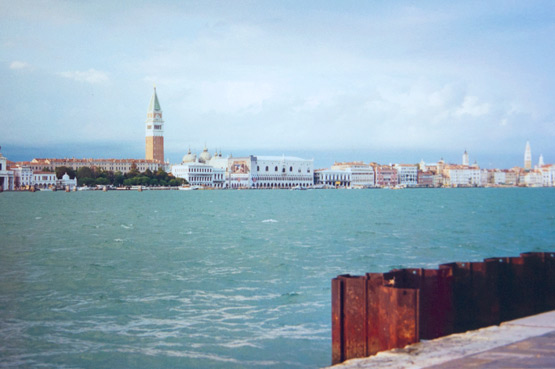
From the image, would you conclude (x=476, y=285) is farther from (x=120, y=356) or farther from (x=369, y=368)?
(x=120, y=356)

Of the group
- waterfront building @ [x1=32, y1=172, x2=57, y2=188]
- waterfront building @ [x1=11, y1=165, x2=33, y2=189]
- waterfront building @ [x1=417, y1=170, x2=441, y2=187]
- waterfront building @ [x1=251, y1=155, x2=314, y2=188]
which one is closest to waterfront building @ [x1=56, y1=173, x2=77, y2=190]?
waterfront building @ [x1=32, y1=172, x2=57, y2=188]

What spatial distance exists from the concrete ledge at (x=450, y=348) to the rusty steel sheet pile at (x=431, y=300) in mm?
199

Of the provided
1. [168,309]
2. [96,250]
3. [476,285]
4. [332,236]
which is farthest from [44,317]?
[332,236]

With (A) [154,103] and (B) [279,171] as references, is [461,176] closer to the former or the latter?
(B) [279,171]

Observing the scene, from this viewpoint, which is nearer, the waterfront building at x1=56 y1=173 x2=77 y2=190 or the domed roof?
the waterfront building at x1=56 y1=173 x2=77 y2=190

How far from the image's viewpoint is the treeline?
113150 millimetres

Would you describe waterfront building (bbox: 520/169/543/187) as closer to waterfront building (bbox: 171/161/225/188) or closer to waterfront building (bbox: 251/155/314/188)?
waterfront building (bbox: 251/155/314/188)

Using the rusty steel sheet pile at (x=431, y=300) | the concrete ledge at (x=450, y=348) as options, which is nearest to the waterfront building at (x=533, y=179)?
the rusty steel sheet pile at (x=431, y=300)

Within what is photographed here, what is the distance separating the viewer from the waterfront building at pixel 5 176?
106m

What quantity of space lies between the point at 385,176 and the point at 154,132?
2090 inches

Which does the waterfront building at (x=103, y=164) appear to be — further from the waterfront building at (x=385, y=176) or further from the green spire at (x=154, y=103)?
the waterfront building at (x=385, y=176)

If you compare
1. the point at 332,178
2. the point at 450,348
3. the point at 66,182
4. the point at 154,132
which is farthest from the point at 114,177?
the point at 450,348

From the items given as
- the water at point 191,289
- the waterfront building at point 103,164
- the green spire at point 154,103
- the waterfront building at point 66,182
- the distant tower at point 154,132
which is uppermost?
the green spire at point 154,103

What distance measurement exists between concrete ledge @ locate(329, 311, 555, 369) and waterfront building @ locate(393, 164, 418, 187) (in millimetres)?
150113
